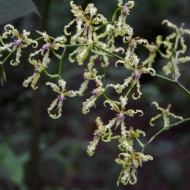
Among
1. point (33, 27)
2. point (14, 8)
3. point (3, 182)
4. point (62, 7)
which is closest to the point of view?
point (14, 8)

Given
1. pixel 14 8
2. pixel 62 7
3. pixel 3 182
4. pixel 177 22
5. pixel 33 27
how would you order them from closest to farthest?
pixel 14 8 < pixel 3 182 < pixel 62 7 < pixel 33 27 < pixel 177 22

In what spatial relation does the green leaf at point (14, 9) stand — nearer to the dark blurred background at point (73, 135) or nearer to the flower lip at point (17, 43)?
the flower lip at point (17, 43)

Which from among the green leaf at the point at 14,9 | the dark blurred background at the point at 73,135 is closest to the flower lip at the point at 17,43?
the green leaf at the point at 14,9

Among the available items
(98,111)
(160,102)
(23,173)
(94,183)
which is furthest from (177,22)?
(23,173)

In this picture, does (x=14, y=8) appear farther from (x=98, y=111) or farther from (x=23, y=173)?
(x=98, y=111)

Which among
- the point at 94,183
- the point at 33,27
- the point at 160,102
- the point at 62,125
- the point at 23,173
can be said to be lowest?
the point at 23,173

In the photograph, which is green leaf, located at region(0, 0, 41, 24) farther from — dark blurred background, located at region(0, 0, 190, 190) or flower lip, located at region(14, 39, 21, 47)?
dark blurred background, located at region(0, 0, 190, 190)

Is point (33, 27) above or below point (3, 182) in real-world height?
above
